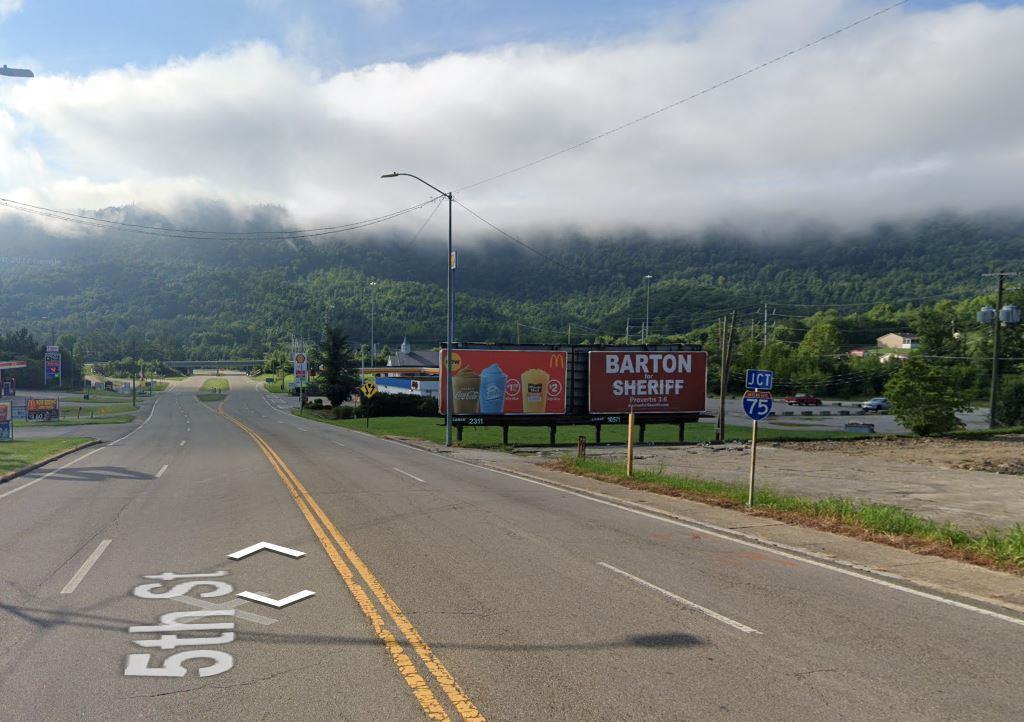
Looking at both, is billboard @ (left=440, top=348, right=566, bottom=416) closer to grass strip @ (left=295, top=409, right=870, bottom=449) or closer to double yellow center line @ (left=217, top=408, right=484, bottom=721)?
grass strip @ (left=295, top=409, right=870, bottom=449)

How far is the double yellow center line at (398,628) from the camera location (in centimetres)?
523

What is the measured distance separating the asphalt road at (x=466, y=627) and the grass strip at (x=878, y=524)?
7.50ft

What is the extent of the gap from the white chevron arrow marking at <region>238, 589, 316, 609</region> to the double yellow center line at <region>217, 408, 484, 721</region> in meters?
0.50

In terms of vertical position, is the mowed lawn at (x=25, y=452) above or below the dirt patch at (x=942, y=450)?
below

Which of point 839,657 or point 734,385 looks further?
point 734,385

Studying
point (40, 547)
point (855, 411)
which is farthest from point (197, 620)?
point (855, 411)

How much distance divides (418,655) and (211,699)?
1683 millimetres

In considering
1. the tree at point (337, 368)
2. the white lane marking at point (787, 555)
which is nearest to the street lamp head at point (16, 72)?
the white lane marking at point (787, 555)

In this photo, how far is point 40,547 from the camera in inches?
428

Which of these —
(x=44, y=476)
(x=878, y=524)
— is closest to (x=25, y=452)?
(x=44, y=476)

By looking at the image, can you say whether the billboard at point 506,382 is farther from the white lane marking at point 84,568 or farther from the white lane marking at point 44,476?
the white lane marking at point 84,568

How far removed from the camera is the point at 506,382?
36.3 metres

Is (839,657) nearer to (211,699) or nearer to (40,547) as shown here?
(211,699)

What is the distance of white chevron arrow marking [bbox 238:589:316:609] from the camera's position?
7.75 meters
